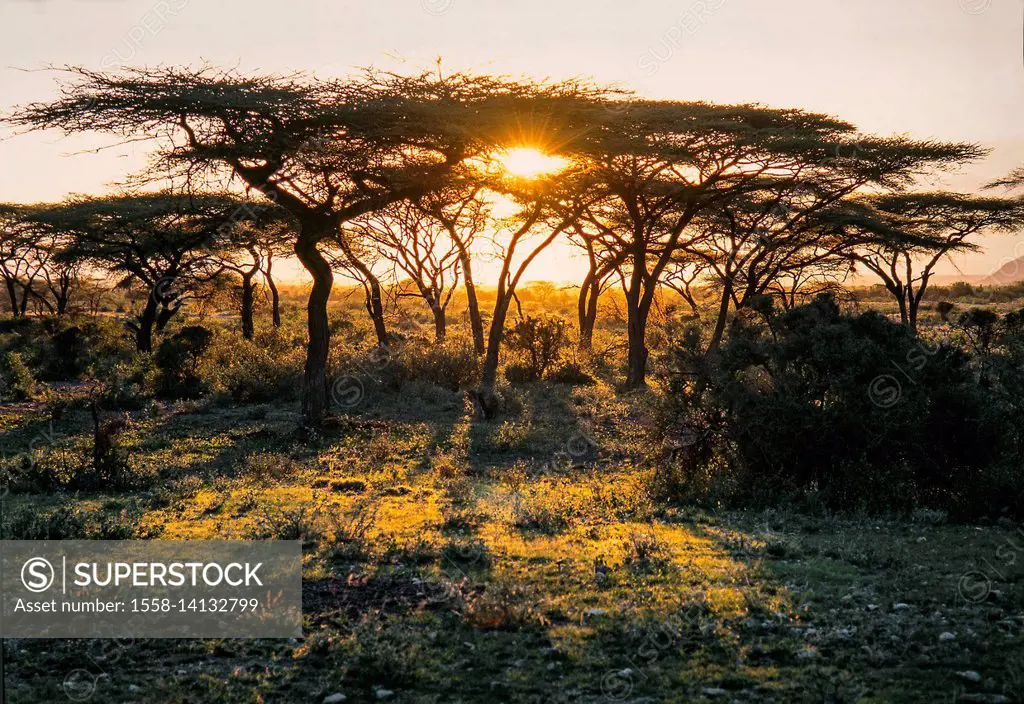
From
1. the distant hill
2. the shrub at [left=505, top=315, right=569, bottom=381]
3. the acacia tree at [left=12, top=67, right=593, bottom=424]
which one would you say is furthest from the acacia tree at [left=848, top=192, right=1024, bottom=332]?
the acacia tree at [left=12, top=67, right=593, bottom=424]

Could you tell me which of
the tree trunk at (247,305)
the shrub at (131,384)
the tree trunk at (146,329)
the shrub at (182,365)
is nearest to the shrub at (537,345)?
the shrub at (182,365)

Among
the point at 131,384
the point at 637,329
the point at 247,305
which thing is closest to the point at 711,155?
the point at 637,329

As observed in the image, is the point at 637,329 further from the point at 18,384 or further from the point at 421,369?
the point at 18,384

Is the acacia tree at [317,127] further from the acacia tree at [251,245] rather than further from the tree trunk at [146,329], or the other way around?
the tree trunk at [146,329]

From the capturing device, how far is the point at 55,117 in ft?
47.4

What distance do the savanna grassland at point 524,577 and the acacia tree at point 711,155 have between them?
23.1ft

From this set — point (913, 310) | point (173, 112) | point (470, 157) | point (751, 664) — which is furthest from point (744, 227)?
point (751, 664)

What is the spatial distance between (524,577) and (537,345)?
16980 millimetres

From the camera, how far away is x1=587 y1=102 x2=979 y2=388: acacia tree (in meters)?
19.1

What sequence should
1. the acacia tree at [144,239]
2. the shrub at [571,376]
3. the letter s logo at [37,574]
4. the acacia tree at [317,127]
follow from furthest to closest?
1. the acacia tree at [144,239]
2. the shrub at [571,376]
3. the acacia tree at [317,127]
4. the letter s logo at [37,574]

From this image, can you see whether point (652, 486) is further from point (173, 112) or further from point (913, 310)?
point (913, 310)

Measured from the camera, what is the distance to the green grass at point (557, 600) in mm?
5297

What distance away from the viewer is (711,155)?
21.2 meters

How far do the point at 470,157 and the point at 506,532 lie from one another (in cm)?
926
